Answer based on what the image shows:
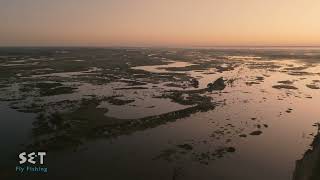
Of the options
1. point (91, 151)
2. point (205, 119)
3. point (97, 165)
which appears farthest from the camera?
point (205, 119)

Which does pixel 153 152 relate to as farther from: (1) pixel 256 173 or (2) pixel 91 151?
(1) pixel 256 173

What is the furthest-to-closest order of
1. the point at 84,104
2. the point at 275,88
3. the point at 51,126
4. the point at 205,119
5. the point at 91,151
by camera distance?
the point at 275,88, the point at 84,104, the point at 205,119, the point at 51,126, the point at 91,151

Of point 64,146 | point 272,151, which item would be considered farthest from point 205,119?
point 64,146

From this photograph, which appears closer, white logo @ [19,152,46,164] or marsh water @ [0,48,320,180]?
marsh water @ [0,48,320,180]

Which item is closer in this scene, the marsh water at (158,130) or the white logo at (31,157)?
the marsh water at (158,130)

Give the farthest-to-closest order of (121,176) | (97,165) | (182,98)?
(182,98), (97,165), (121,176)

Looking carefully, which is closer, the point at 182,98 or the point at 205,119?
the point at 205,119

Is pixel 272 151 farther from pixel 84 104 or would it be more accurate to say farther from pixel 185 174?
pixel 84 104

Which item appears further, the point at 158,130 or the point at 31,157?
the point at 158,130

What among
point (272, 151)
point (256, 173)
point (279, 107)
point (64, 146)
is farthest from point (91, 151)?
point (279, 107)
